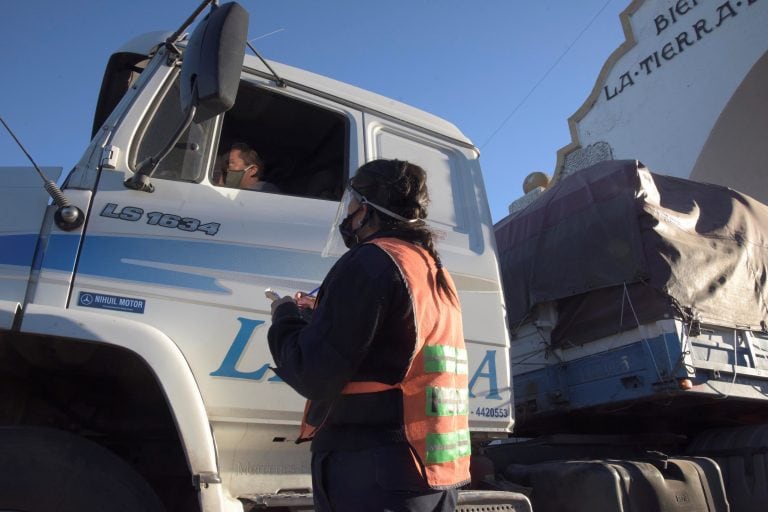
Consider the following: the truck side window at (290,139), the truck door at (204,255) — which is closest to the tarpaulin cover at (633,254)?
the truck side window at (290,139)

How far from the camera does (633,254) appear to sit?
12.1 feet

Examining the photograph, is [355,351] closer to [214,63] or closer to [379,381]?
[379,381]

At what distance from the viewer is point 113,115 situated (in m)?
2.60

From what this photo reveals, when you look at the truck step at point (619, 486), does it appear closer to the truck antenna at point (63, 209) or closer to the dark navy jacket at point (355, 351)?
the dark navy jacket at point (355, 351)

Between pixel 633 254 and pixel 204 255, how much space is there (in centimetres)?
254

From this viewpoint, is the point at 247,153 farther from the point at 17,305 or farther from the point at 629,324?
the point at 629,324

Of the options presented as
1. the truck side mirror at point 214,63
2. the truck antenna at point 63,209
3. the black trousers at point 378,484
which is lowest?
the black trousers at point 378,484

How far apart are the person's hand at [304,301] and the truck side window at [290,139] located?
0.93m

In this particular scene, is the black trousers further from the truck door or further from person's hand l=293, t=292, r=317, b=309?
the truck door

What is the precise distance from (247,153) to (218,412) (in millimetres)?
1259

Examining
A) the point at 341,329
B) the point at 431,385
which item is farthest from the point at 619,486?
the point at 341,329

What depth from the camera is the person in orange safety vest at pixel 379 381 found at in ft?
4.79

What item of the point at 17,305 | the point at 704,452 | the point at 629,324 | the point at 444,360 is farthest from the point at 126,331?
the point at 704,452

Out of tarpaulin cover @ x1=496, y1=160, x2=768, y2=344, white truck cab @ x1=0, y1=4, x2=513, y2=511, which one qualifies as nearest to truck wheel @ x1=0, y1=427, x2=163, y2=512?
white truck cab @ x1=0, y1=4, x2=513, y2=511
